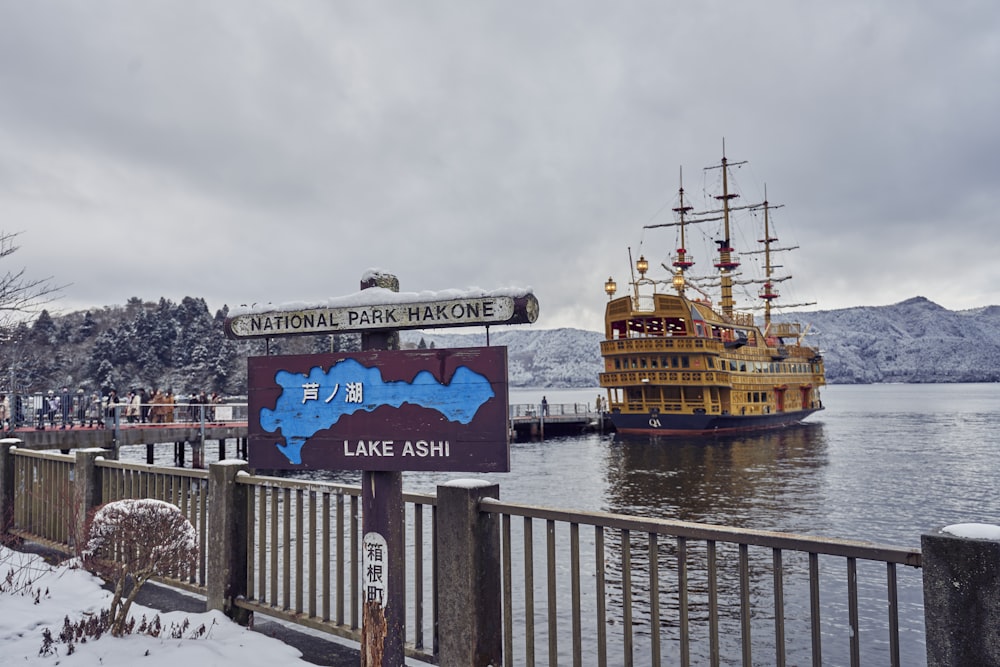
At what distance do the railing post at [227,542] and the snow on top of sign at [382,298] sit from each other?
1908 mm

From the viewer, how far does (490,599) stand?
4625 mm

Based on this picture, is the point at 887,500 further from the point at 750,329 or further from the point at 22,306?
the point at 750,329

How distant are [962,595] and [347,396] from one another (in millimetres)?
3411

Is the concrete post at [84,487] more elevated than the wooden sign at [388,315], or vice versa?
the wooden sign at [388,315]

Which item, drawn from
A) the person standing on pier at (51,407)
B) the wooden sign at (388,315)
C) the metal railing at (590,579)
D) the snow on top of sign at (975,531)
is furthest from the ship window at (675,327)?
the snow on top of sign at (975,531)

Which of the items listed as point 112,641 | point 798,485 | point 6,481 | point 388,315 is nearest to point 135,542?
point 112,641

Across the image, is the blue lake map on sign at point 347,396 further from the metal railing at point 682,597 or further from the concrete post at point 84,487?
the concrete post at point 84,487

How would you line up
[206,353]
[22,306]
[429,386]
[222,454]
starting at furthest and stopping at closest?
[206,353] → [222,454] → [22,306] → [429,386]

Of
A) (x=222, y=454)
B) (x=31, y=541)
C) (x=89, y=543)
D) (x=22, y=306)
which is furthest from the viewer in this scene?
(x=222, y=454)

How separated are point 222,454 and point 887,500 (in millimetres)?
30764

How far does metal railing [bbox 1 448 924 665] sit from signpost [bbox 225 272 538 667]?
336 millimetres

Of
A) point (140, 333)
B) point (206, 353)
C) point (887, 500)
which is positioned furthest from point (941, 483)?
point (140, 333)

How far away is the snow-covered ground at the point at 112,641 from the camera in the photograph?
200 inches

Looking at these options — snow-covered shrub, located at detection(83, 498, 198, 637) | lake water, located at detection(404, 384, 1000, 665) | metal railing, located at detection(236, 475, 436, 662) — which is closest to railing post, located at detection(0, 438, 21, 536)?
snow-covered shrub, located at detection(83, 498, 198, 637)
